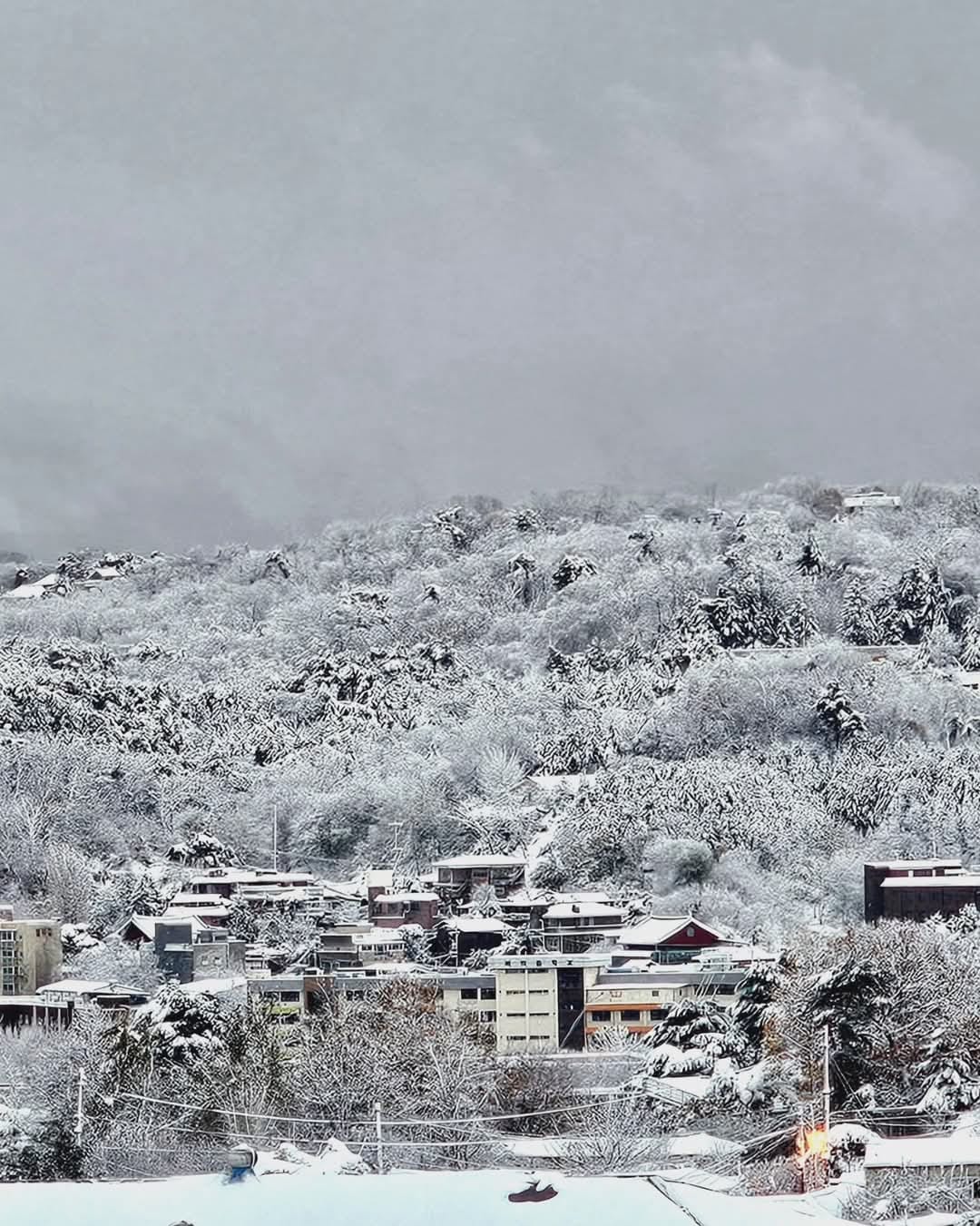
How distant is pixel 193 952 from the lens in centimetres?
6178

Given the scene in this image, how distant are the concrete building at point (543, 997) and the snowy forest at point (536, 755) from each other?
4759 millimetres

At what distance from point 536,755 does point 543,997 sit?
3495cm

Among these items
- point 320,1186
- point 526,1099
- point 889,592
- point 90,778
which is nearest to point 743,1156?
point 526,1099

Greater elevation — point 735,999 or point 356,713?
point 356,713

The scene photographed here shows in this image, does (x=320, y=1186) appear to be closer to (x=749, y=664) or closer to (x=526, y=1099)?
(x=526, y=1099)

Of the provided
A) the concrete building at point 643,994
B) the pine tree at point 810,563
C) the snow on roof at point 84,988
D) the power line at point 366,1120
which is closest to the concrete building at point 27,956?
the snow on roof at point 84,988

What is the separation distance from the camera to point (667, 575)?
404 feet

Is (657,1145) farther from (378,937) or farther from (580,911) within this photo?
(580,911)

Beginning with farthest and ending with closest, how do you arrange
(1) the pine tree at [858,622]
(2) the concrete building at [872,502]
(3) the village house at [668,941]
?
(2) the concrete building at [872,502]
(1) the pine tree at [858,622]
(3) the village house at [668,941]

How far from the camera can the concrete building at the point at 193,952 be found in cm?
6150

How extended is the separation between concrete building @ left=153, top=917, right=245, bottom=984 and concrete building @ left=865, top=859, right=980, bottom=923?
16.4m

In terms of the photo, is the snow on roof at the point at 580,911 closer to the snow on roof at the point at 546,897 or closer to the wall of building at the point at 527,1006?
the snow on roof at the point at 546,897

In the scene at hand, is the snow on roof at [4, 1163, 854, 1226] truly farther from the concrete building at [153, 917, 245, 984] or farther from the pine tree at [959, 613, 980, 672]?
the pine tree at [959, 613, 980, 672]

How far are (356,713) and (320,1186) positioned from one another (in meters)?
80.6
